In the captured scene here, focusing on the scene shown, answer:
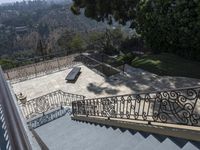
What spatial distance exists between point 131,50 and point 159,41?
4.42 metres

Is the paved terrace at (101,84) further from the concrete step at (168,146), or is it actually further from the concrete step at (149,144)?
the concrete step at (168,146)

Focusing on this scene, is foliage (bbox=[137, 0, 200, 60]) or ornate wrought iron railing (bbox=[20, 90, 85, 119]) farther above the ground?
foliage (bbox=[137, 0, 200, 60])

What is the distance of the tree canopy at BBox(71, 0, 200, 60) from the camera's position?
15.0 meters

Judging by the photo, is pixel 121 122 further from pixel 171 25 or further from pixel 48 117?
pixel 171 25

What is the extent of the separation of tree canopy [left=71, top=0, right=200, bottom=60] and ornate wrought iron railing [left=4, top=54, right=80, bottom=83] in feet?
14.8

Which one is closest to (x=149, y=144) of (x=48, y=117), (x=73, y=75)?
(x=48, y=117)

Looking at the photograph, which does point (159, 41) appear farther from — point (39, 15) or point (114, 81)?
Answer: point (39, 15)

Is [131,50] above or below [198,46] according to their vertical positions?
below

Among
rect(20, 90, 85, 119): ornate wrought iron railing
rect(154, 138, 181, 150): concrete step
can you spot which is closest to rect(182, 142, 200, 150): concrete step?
rect(154, 138, 181, 150): concrete step

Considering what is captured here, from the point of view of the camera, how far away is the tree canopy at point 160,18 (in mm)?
14984

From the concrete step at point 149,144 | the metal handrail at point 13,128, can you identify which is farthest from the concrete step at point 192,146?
the metal handrail at point 13,128

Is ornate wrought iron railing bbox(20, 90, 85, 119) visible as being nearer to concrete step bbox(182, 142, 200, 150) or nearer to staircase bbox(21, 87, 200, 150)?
staircase bbox(21, 87, 200, 150)

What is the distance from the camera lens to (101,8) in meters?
20.0

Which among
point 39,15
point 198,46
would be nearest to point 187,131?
point 198,46
